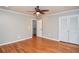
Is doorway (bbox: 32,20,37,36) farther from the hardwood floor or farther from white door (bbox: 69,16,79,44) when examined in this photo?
white door (bbox: 69,16,79,44)

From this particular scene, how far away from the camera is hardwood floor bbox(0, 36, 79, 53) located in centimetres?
212

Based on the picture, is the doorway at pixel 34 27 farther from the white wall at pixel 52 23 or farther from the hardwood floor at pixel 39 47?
the white wall at pixel 52 23

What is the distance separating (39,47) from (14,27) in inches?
36.1

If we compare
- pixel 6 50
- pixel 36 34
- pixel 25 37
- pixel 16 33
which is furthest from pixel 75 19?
pixel 6 50

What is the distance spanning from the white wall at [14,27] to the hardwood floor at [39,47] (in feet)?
0.60

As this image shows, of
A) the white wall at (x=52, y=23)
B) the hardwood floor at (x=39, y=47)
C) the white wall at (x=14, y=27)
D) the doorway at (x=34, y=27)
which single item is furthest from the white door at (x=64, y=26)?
the white wall at (x=14, y=27)

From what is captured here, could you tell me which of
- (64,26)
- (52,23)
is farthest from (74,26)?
(52,23)

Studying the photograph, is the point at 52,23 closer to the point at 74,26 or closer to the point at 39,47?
the point at 74,26

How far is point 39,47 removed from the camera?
7.92 ft

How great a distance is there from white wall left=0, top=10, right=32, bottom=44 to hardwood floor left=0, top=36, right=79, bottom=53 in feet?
0.60
